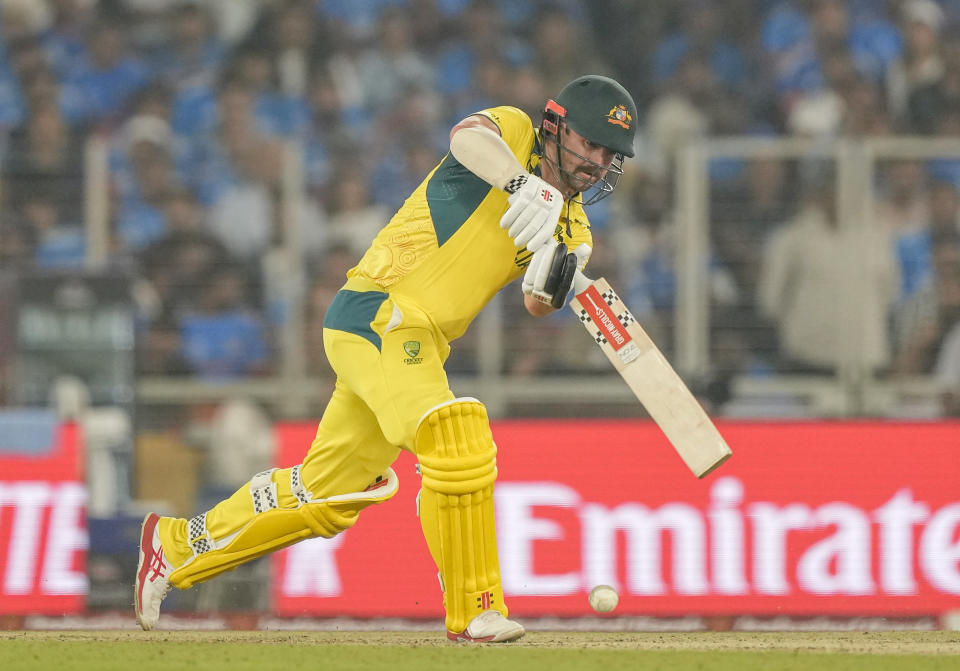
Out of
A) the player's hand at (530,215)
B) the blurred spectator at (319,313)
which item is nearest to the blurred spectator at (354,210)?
the blurred spectator at (319,313)

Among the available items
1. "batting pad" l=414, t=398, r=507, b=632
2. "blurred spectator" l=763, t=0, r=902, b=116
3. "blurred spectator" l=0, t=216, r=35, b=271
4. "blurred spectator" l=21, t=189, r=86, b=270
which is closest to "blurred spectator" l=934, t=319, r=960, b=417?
"blurred spectator" l=763, t=0, r=902, b=116

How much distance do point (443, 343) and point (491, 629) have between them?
899 mm

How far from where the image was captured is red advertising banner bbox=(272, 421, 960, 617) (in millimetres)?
6629

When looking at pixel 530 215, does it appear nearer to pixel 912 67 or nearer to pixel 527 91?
pixel 527 91

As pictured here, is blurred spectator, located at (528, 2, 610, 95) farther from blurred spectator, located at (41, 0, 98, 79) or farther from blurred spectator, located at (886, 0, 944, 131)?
blurred spectator, located at (41, 0, 98, 79)

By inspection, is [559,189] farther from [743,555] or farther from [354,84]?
[354,84]

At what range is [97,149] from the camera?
7672 mm

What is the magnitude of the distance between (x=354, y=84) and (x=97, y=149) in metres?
2.72

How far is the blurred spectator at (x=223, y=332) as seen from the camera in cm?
769

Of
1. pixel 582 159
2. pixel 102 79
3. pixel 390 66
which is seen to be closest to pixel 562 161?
pixel 582 159

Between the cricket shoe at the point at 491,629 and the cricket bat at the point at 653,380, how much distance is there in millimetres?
795

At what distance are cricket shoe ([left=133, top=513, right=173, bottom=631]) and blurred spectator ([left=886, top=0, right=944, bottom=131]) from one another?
5991 mm

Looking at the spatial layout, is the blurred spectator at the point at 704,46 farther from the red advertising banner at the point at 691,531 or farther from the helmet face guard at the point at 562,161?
the helmet face guard at the point at 562,161

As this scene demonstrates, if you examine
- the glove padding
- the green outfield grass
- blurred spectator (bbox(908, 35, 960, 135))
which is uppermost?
blurred spectator (bbox(908, 35, 960, 135))
